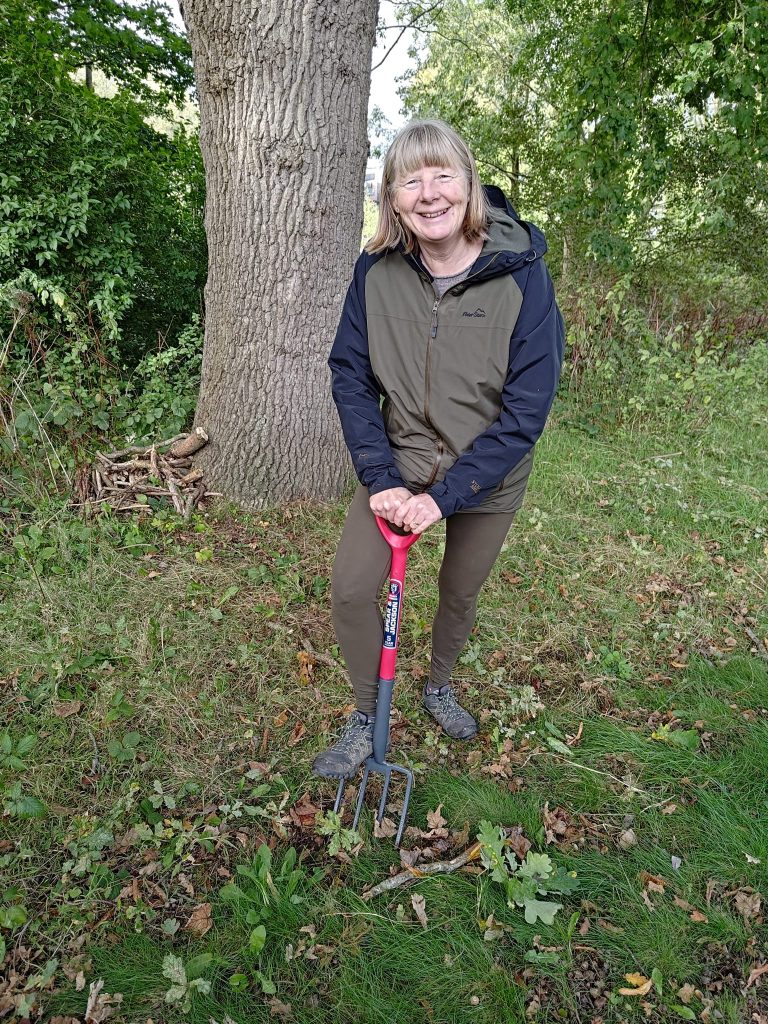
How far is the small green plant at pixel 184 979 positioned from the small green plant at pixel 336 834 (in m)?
0.50

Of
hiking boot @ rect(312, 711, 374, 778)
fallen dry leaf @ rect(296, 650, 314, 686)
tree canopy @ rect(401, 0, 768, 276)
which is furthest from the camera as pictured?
tree canopy @ rect(401, 0, 768, 276)

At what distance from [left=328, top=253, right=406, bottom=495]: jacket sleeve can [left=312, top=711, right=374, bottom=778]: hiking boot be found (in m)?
0.98

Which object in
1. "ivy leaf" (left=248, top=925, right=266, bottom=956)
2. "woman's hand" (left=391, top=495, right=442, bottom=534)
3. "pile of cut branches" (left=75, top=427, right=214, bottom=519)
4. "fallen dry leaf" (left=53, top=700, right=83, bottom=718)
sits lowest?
"ivy leaf" (left=248, top=925, right=266, bottom=956)

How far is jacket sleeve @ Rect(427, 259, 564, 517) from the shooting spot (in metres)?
1.91

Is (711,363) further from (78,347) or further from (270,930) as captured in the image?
(270,930)

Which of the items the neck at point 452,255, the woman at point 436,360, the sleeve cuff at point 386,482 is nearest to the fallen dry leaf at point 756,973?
the woman at point 436,360

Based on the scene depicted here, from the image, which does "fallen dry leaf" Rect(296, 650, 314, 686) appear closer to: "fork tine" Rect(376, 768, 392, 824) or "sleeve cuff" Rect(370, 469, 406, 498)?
"fork tine" Rect(376, 768, 392, 824)

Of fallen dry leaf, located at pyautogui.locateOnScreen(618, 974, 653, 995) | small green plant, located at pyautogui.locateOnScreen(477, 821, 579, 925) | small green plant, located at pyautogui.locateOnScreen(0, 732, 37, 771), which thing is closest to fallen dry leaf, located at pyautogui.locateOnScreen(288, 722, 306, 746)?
small green plant, located at pyautogui.locateOnScreen(477, 821, 579, 925)

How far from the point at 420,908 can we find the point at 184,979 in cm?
73

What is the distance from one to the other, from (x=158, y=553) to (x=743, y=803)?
3000 mm

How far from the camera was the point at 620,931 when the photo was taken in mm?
1992

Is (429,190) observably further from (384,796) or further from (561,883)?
(561,883)

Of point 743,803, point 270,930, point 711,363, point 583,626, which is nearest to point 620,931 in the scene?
point 743,803

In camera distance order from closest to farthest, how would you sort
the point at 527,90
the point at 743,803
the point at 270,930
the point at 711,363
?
the point at 270,930 → the point at 743,803 → the point at 711,363 → the point at 527,90
